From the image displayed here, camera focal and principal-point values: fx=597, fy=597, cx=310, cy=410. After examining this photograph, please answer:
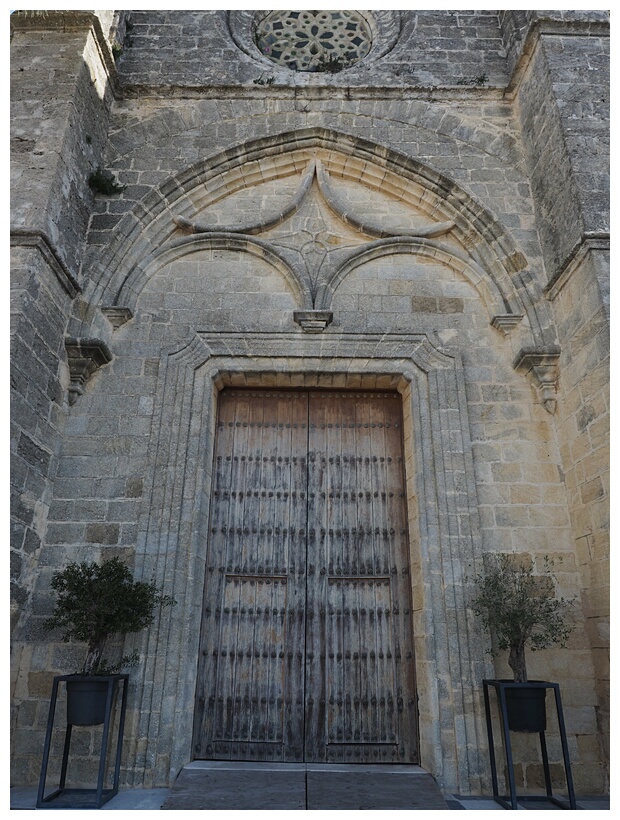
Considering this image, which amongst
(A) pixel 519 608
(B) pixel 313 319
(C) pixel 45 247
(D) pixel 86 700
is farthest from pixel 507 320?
(D) pixel 86 700

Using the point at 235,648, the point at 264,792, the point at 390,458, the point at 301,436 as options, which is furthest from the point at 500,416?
the point at 264,792

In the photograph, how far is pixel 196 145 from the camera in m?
5.30

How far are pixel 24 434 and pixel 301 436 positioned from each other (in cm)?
198

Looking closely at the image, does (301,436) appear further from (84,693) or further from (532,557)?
(84,693)

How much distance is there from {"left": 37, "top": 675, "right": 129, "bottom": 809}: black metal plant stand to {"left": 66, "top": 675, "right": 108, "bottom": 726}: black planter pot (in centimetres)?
4

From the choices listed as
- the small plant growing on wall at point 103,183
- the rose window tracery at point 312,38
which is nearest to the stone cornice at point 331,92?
the rose window tracery at point 312,38

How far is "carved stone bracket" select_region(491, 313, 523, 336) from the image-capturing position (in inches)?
184

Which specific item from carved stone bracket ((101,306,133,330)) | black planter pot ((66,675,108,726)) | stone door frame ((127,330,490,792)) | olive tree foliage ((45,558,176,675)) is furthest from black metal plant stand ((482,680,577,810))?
carved stone bracket ((101,306,133,330))

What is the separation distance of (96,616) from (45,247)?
2.54 metres

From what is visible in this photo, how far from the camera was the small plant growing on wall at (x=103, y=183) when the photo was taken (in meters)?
5.04

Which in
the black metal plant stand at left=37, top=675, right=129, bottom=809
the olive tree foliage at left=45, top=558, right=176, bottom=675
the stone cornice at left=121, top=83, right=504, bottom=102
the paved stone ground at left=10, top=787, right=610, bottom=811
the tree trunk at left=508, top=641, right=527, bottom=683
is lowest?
the paved stone ground at left=10, top=787, right=610, bottom=811

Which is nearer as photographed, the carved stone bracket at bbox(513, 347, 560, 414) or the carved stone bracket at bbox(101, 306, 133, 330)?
the carved stone bracket at bbox(513, 347, 560, 414)

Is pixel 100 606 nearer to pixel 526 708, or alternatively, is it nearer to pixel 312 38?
pixel 526 708

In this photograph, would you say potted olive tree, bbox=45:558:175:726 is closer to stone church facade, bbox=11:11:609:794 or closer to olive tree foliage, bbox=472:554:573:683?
stone church facade, bbox=11:11:609:794
